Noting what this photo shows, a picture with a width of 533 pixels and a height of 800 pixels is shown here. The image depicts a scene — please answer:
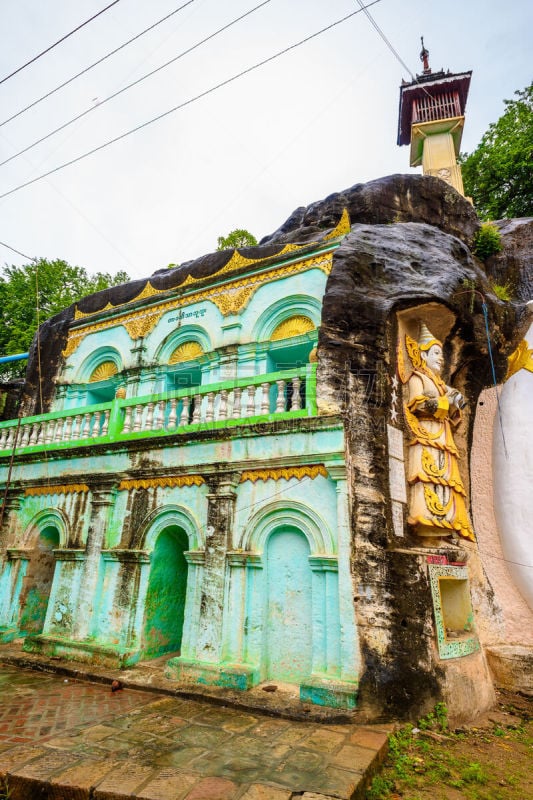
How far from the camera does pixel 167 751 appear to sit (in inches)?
164

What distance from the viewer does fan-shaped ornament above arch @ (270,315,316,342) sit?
29.2 ft

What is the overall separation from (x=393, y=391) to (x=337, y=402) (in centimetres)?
102

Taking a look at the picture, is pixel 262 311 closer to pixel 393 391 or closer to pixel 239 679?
pixel 393 391

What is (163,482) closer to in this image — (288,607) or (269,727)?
(288,607)

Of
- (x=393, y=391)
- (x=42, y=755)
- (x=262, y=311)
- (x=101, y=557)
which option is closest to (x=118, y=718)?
(x=42, y=755)

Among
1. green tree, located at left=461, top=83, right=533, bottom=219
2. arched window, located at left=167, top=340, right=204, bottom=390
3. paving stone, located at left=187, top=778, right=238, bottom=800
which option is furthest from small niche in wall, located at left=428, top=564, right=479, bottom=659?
green tree, located at left=461, top=83, right=533, bottom=219

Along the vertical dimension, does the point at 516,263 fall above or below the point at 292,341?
above

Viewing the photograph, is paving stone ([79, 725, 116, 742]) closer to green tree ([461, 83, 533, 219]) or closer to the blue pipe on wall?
the blue pipe on wall

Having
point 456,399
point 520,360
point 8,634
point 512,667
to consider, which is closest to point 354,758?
point 512,667

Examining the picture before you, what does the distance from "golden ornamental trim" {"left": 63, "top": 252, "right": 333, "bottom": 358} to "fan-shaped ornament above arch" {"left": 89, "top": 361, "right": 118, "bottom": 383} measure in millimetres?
836

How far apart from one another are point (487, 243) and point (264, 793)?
10457mm

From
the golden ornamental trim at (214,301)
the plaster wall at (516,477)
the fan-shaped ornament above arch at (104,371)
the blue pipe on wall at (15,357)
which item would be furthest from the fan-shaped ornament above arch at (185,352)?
the plaster wall at (516,477)

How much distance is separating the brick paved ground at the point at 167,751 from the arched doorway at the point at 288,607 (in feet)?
2.44

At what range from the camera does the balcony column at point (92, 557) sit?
23.7 feet
